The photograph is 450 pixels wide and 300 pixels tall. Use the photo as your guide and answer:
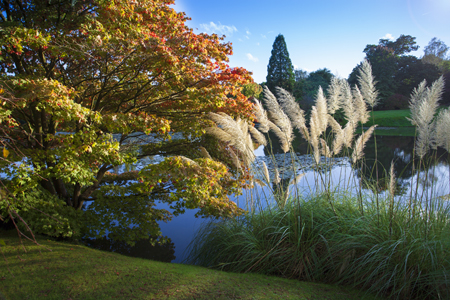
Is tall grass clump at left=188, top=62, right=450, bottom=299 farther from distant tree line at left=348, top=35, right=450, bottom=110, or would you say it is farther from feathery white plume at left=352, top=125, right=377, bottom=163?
distant tree line at left=348, top=35, right=450, bottom=110

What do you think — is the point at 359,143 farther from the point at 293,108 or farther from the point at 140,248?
the point at 140,248

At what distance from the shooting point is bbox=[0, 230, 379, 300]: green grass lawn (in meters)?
2.55

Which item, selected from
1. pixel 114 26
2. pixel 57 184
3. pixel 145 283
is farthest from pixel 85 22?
pixel 145 283

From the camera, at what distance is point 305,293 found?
261 centimetres

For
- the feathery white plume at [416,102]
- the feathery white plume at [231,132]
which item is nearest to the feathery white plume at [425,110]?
the feathery white plume at [416,102]

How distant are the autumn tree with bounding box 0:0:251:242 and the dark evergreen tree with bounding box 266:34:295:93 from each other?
1077 inches

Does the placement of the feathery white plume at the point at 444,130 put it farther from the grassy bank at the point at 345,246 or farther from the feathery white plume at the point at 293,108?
the feathery white plume at the point at 293,108

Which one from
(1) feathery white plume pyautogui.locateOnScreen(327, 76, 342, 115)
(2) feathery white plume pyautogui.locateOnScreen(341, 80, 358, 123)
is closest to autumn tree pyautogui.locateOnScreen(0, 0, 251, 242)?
(1) feathery white plume pyautogui.locateOnScreen(327, 76, 342, 115)

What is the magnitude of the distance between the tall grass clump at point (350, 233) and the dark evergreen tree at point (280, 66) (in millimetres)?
28774

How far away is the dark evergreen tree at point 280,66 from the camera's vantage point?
1235 inches

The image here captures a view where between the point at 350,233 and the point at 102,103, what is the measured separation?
203 inches

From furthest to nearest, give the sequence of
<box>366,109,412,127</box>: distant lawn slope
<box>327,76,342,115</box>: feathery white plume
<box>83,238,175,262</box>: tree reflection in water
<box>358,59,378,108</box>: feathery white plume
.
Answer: <box>366,109,412,127</box>: distant lawn slope → <box>83,238,175,262</box>: tree reflection in water → <box>327,76,342,115</box>: feathery white plume → <box>358,59,378,108</box>: feathery white plume

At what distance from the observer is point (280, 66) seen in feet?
104

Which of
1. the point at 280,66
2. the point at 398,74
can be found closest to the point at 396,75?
the point at 398,74
